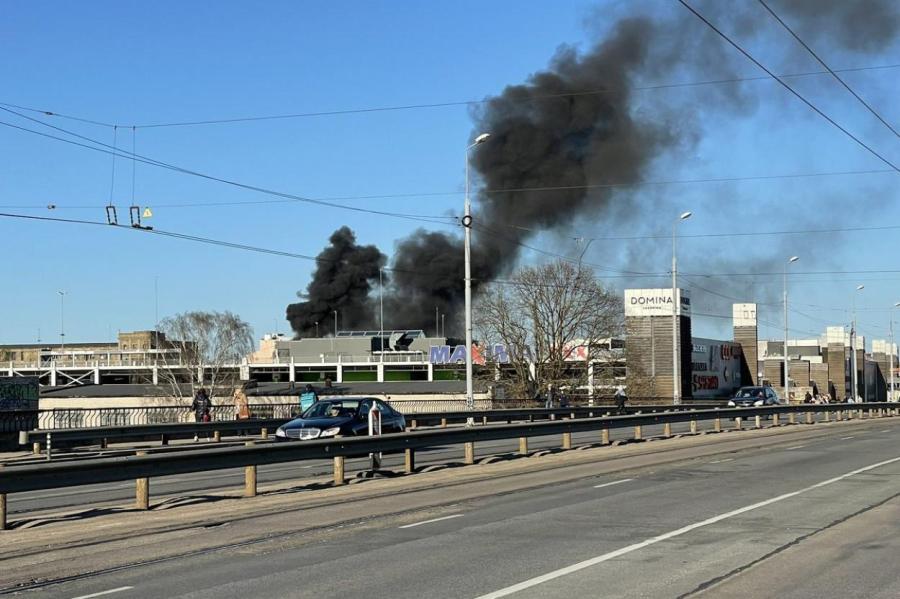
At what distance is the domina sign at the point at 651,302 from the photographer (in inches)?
3497

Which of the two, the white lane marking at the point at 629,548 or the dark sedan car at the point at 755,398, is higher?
the dark sedan car at the point at 755,398

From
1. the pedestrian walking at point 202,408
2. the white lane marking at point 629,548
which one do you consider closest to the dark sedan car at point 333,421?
the white lane marking at point 629,548

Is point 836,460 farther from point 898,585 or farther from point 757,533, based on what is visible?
point 898,585

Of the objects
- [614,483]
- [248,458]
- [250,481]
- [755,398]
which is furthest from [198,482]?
[755,398]

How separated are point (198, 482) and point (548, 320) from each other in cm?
4934

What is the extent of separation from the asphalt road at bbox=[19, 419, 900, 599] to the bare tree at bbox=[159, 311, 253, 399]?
7137 centimetres

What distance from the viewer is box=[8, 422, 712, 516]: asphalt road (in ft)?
53.0

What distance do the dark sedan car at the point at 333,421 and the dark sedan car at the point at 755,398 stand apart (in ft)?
98.4

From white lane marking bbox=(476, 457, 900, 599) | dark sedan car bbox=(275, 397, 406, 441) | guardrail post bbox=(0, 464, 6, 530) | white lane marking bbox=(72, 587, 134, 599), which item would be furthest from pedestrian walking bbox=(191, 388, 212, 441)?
white lane marking bbox=(72, 587, 134, 599)

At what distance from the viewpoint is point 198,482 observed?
1961cm

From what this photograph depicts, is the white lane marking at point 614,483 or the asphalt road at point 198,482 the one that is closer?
the asphalt road at point 198,482

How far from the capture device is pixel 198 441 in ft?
98.6

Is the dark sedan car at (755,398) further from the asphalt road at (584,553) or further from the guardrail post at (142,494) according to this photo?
the guardrail post at (142,494)

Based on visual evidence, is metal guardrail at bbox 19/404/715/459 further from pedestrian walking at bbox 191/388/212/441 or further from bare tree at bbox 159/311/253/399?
bare tree at bbox 159/311/253/399
